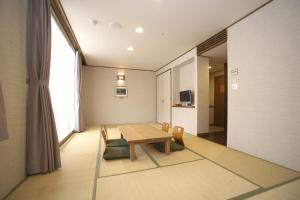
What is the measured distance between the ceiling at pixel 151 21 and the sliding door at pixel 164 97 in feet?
6.07

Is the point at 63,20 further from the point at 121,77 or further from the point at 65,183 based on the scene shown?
the point at 121,77

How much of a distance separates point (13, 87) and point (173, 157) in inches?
105

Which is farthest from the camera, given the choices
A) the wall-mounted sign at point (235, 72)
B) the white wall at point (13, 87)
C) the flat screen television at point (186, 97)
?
the flat screen television at point (186, 97)

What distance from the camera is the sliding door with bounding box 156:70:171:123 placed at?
617cm

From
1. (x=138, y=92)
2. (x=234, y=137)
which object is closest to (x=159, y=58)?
(x=138, y=92)

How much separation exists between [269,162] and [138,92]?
228 inches

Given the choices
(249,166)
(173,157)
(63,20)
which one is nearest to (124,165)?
(173,157)

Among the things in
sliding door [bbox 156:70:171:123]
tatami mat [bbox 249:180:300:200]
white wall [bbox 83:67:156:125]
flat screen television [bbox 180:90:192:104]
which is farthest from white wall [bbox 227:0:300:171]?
white wall [bbox 83:67:156:125]

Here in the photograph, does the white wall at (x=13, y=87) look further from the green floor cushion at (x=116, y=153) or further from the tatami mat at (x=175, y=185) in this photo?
the green floor cushion at (x=116, y=153)

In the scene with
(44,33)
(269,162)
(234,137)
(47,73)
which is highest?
(44,33)

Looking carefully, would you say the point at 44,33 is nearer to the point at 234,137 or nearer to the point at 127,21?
the point at 127,21

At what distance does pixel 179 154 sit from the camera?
9.26ft

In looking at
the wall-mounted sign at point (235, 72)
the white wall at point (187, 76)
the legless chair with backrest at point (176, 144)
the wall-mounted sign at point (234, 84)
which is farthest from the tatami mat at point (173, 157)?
the white wall at point (187, 76)

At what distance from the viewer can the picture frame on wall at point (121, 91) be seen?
6938 mm
